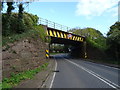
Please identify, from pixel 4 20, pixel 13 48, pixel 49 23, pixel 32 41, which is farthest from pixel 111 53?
pixel 13 48

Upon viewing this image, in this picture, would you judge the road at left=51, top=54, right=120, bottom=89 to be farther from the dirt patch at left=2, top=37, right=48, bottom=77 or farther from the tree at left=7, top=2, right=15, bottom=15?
the tree at left=7, top=2, right=15, bottom=15

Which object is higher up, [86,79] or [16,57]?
[16,57]

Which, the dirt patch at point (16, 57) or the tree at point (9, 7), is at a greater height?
the tree at point (9, 7)

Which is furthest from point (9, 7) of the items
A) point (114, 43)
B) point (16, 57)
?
point (114, 43)

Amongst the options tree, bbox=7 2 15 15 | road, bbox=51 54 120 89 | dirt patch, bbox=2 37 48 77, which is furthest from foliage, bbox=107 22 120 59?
tree, bbox=7 2 15 15

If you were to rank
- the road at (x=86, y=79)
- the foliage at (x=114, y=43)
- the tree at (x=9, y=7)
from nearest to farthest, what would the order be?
1. the road at (x=86, y=79)
2. the tree at (x=9, y=7)
3. the foliage at (x=114, y=43)

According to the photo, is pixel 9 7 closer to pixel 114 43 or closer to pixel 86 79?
pixel 86 79

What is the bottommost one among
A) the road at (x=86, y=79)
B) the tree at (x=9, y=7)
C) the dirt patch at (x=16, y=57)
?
the road at (x=86, y=79)

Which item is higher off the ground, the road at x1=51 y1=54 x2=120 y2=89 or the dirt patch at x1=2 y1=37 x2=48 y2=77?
the dirt patch at x1=2 y1=37 x2=48 y2=77

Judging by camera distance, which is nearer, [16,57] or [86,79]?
[86,79]

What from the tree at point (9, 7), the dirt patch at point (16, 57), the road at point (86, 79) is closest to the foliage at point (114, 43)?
the road at point (86, 79)

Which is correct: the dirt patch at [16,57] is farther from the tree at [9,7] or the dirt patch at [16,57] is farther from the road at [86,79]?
the tree at [9,7]

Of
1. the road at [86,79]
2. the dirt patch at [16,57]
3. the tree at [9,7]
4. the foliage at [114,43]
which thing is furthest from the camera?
the foliage at [114,43]

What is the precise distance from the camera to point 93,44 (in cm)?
4366
